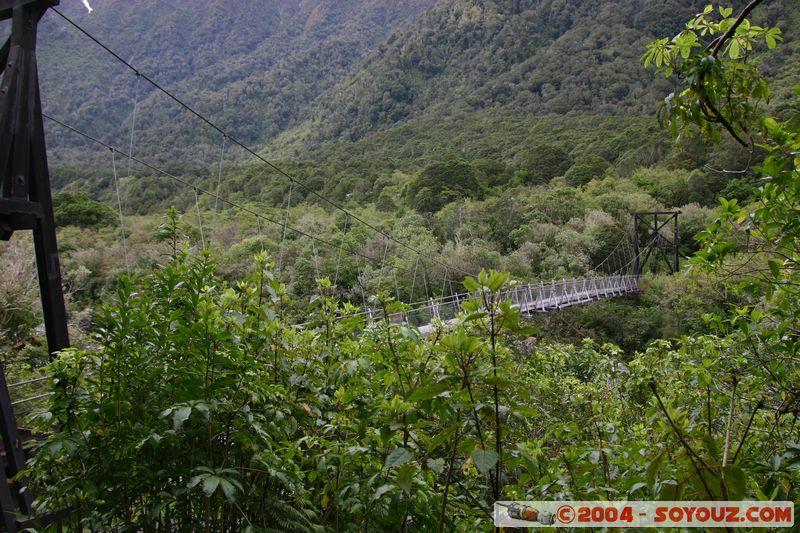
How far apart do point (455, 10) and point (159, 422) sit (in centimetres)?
6021

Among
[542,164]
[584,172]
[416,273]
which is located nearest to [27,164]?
[416,273]

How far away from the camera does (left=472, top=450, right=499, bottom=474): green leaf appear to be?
0.65 metres

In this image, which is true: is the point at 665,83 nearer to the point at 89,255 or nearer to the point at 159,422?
the point at 89,255

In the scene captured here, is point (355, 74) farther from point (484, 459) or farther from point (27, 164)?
point (484, 459)

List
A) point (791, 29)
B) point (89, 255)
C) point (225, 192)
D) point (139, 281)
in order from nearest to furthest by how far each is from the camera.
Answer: point (139, 281) → point (89, 255) → point (225, 192) → point (791, 29)

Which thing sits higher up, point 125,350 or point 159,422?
point 125,350

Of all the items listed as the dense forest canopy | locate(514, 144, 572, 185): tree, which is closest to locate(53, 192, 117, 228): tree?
the dense forest canopy

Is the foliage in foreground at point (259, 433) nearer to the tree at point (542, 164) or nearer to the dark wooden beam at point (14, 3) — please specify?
the dark wooden beam at point (14, 3)

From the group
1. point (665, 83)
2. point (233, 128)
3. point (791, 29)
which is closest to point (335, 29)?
point (233, 128)

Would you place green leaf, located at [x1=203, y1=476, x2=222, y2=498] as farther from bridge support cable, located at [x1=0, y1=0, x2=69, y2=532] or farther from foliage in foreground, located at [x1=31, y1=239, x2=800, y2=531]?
bridge support cable, located at [x1=0, y1=0, x2=69, y2=532]

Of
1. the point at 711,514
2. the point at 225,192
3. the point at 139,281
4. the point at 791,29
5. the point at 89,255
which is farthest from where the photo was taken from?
the point at 791,29

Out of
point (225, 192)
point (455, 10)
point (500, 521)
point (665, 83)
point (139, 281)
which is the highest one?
point (455, 10)

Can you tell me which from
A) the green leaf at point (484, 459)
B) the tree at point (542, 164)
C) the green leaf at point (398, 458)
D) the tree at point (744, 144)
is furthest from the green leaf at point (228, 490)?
the tree at point (542, 164)

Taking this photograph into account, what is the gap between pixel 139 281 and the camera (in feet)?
3.53
